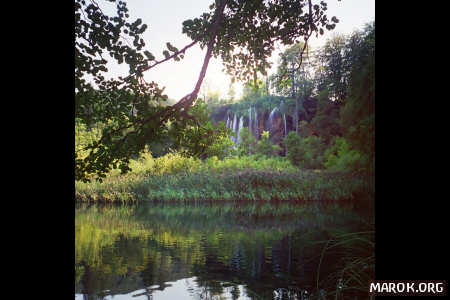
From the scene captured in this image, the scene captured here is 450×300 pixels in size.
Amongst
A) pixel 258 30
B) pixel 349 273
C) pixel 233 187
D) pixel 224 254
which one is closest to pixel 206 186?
pixel 233 187

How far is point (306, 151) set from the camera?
60.9ft

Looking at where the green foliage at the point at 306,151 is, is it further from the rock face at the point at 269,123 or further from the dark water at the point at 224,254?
the dark water at the point at 224,254

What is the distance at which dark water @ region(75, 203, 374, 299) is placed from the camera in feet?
12.3

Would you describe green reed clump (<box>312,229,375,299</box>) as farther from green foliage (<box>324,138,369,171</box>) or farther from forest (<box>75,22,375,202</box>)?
green foliage (<box>324,138,369,171</box>)

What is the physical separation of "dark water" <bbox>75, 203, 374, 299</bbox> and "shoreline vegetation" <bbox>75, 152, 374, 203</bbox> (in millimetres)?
2294

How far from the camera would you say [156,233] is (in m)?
7.30

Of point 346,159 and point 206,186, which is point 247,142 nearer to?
point 346,159

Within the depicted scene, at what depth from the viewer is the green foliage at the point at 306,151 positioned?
18078 mm

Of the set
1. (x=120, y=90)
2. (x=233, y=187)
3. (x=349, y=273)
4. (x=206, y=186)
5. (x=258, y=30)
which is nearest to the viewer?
(x=120, y=90)

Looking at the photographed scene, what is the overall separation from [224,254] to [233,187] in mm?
7540

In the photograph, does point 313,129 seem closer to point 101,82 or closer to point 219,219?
point 219,219

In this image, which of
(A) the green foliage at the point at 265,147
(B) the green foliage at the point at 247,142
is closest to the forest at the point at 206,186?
(B) the green foliage at the point at 247,142

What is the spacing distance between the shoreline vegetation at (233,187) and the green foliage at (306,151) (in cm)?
487
